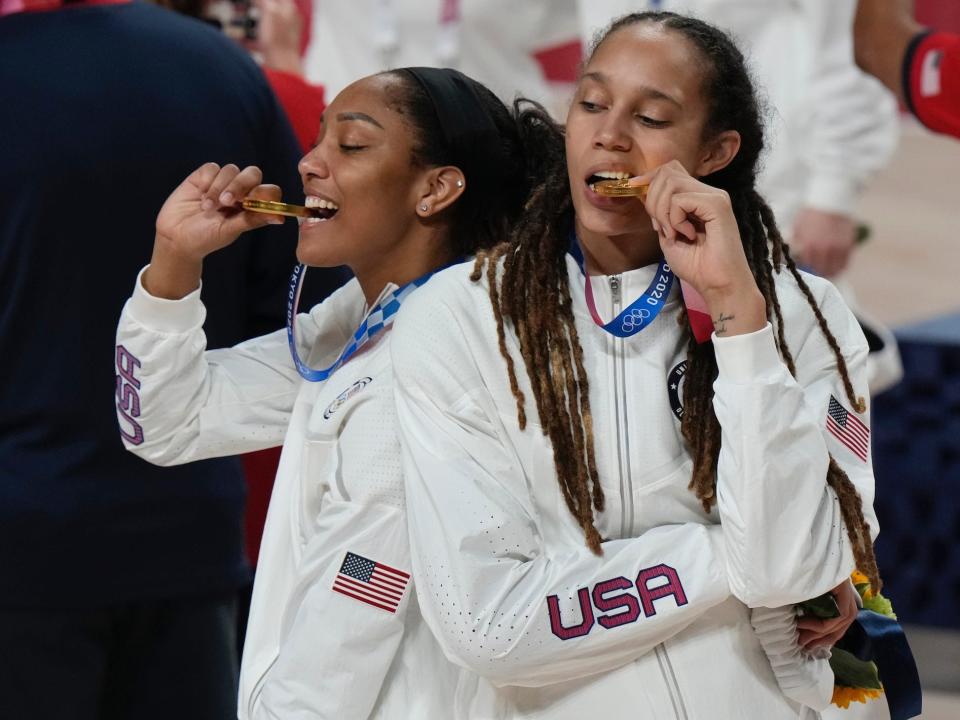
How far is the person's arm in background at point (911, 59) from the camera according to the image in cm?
349

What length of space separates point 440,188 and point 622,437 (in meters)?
0.55

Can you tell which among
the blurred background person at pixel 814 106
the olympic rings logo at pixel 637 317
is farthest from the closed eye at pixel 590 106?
the blurred background person at pixel 814 106

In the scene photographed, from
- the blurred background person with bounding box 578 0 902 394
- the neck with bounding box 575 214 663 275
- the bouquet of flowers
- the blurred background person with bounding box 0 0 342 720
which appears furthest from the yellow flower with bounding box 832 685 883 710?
the blurred background person with bounding box 578 0 902 394

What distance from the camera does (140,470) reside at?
104 inches

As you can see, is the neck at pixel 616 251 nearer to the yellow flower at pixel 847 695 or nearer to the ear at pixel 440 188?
the ear at pixel 440 188

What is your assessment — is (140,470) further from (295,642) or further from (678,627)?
(678,627)

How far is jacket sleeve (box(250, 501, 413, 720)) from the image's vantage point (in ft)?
6.63

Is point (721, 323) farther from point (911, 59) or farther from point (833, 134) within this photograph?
point (833, 134)

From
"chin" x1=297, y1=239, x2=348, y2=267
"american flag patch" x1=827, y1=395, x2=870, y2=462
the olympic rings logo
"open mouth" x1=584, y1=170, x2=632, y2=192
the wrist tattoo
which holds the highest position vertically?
"open mouth" x1=584, y1=170, x2=632, y2=192

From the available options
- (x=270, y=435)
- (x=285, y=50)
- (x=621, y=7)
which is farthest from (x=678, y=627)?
(x=621, y=7)

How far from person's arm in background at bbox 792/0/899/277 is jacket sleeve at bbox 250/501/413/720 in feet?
9.30

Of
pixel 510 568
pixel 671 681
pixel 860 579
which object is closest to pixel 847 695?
pixel 860 579

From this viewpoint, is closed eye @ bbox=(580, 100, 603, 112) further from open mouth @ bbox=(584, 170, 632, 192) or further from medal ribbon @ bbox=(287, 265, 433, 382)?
medal ribbon @ bbox=(287, 265, 433, 382)

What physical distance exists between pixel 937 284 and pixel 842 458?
6.06 metres
